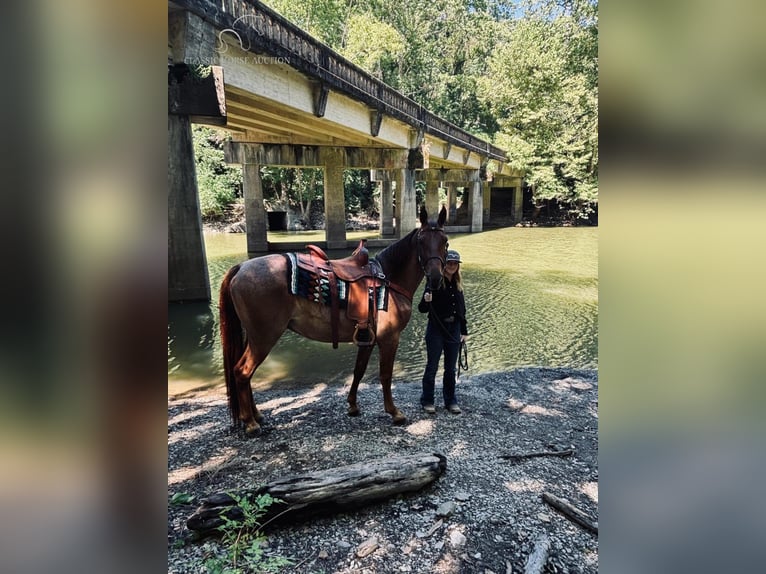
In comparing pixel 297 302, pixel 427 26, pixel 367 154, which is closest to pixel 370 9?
pixel 427 26

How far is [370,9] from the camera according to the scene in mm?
33219

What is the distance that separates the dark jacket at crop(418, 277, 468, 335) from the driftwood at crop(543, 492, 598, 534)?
213cm

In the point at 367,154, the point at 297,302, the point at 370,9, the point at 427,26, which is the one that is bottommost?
the point at 297,302

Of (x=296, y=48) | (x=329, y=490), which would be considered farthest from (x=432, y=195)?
(x=329, y=490)

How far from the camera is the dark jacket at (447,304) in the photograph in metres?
4.91

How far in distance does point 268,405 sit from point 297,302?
1.86 metres

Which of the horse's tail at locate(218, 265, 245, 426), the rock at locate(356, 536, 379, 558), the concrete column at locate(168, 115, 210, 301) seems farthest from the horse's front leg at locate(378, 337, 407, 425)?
the concrete column at locate(168, 115, 210, 301)

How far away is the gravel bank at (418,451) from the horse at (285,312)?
49 cm

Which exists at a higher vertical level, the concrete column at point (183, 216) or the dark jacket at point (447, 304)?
the concrete column at point (183, 216)

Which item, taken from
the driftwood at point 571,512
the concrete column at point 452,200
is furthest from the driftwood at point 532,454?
the concrete column at point 452,200

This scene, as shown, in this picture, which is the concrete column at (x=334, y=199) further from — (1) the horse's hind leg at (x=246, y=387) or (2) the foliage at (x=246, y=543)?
(2) the foliage at (x=246, y=543)
